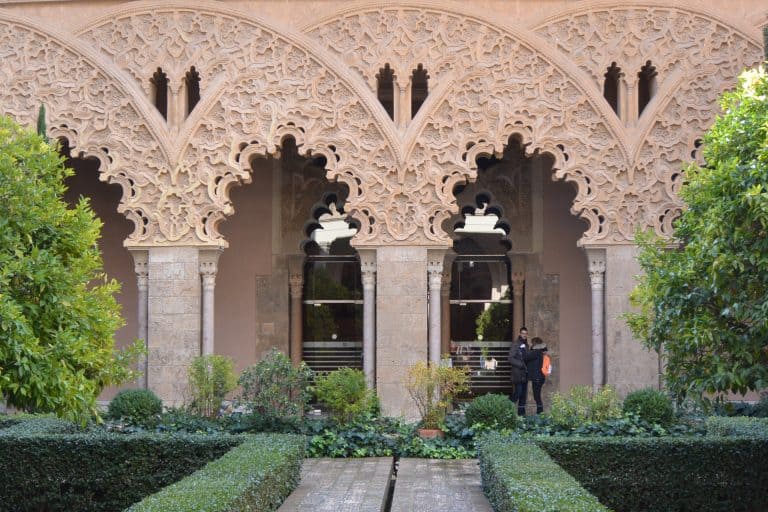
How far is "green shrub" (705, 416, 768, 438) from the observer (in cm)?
1160

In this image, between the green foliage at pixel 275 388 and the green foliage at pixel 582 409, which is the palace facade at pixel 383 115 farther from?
the green foliage at pixel 275 388

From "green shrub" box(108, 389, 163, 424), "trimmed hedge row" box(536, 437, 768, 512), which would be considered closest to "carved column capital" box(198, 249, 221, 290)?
"green shrub" box(108, 389, 163, 424)

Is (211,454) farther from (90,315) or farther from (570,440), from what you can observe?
(570,440)

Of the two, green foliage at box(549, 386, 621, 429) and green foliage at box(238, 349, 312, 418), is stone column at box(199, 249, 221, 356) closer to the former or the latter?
green foliage at box(238, 349, 312, 418)

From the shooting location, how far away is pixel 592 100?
15.9 metres

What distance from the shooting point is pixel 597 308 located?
16109 mm

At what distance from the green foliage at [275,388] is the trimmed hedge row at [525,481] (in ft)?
10.3

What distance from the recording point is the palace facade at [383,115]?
15.8m

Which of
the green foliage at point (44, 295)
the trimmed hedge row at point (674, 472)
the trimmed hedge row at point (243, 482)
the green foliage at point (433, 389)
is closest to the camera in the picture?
the trimmed hedge row at point (243, 482)

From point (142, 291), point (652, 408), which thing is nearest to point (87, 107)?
point (142, 291)

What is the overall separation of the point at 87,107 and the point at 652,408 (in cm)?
891

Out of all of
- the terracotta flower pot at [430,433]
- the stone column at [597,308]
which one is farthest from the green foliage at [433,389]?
the stone column at [597,308]

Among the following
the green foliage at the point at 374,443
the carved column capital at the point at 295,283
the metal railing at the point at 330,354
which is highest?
the carved column capital at the point at 295,283

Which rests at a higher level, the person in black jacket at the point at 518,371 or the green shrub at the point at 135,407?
the person in black jacket at the point at 518,371
